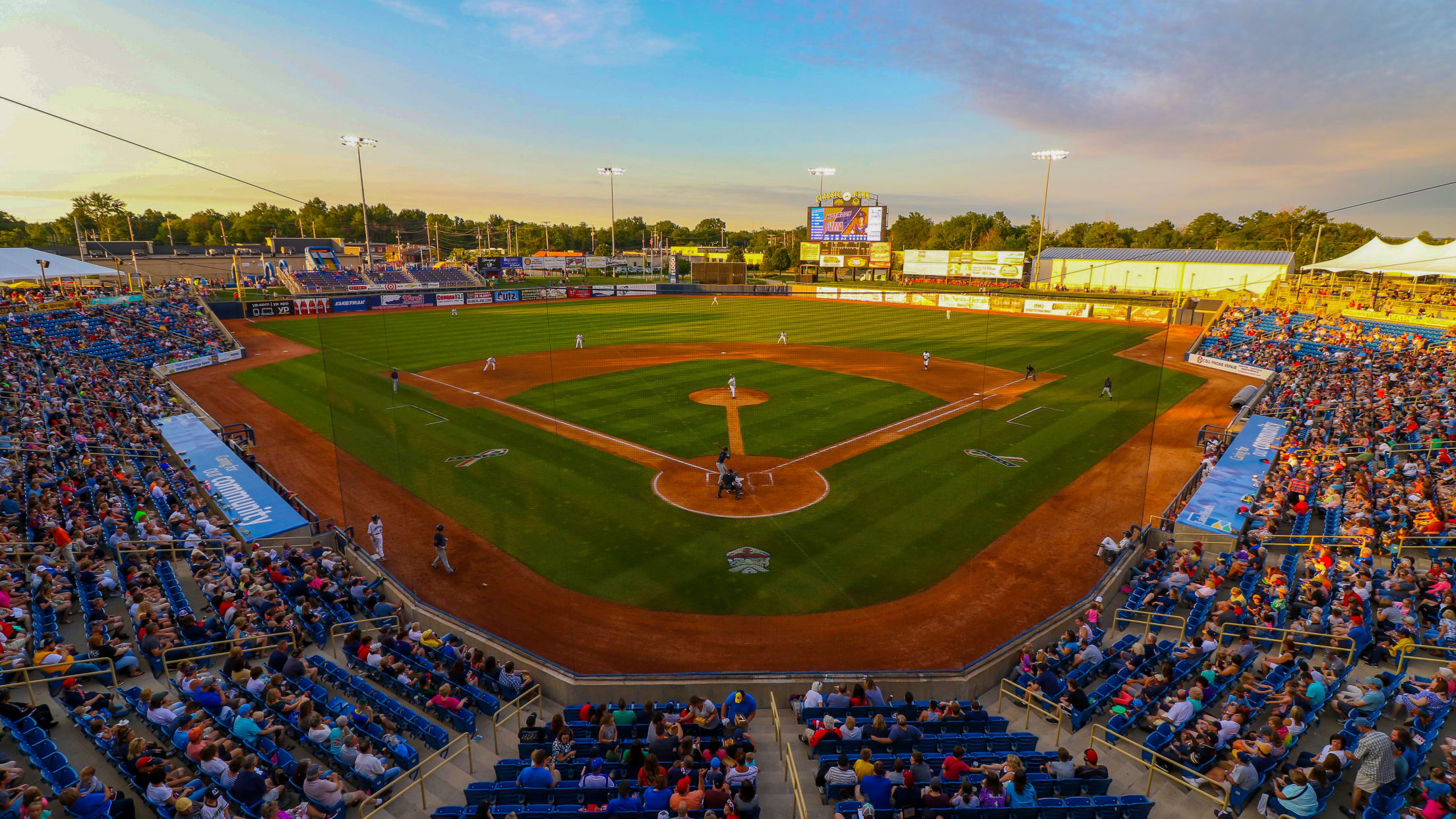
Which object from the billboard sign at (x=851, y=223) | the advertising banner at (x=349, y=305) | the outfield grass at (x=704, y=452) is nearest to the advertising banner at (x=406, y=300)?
the advertising banner at (x=349, y=305)

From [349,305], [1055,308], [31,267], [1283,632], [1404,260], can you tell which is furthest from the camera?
[1055,308]

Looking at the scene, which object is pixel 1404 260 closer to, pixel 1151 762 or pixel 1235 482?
pixel 1235 482

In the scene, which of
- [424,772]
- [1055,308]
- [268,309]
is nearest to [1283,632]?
→ [424,772]

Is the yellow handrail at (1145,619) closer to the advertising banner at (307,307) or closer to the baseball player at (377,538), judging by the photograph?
the baseball player at (377,538)

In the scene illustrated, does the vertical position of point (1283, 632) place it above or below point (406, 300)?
below

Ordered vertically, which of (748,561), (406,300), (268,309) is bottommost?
(748,561)

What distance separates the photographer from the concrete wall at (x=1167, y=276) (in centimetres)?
6438

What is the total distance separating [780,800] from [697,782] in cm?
117

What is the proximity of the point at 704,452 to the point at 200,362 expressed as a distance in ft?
115

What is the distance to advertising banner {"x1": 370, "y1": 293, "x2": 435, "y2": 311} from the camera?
67.6m

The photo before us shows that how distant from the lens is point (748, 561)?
54.3ft

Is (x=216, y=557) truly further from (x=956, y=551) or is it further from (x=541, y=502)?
(x=956, y=551)

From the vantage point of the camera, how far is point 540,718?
431 inches

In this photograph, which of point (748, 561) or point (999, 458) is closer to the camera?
point (748, 561)
